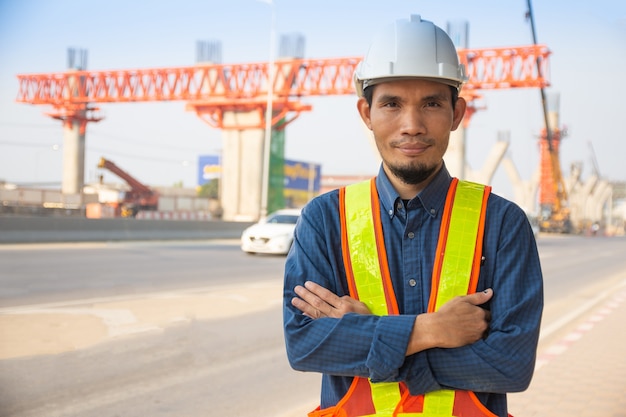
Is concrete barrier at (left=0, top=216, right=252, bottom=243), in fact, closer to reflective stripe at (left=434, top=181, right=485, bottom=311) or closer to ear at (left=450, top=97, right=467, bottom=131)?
ear at (left=450, top=97, right=467, bottom=131)

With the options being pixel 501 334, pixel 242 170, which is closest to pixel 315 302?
pixel 501 334

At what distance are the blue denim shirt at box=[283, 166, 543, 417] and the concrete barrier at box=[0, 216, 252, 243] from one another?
21972mm

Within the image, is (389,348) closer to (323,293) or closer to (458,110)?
(323,293)

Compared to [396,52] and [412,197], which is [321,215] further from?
[396,52]

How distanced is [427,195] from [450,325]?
0.42 m

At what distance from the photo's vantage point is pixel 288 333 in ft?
8.02

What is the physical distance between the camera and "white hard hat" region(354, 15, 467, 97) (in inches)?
96.0

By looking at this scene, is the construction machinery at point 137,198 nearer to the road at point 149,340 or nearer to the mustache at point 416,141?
the road at point 149,340

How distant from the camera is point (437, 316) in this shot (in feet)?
7.53

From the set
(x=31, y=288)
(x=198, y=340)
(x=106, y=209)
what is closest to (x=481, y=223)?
(x=198, y=340)

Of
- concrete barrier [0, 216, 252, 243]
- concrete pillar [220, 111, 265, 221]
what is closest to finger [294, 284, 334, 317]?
concrete barrier [0, 216, 252, 243]

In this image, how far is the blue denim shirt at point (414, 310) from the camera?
2293 mm

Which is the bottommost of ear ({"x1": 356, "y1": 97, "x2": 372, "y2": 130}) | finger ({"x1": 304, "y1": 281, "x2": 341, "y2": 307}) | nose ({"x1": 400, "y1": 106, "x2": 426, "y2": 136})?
finger ({"x1": 304, "y1": 281, "x2": 341, "y2": 307})

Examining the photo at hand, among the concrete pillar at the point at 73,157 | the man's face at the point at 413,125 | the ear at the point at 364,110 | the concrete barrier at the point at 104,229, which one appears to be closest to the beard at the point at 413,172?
the man's face at the point at 413,125
